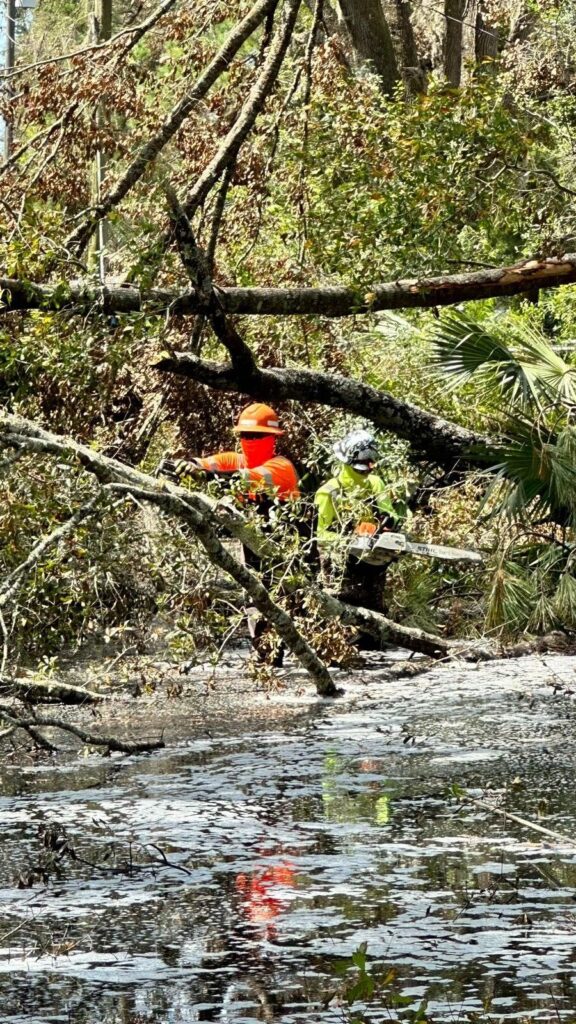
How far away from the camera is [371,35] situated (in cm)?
1848

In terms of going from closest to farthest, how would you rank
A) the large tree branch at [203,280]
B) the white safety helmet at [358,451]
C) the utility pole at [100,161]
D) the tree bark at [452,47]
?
→ the large tree branch at [203,280]
the utility pole at [100,161]
the white safety helmet at [358,451]
the tree bark at [452,47]

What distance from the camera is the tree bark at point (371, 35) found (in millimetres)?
18422

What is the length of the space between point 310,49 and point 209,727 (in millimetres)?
5992

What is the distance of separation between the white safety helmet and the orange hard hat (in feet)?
1.91

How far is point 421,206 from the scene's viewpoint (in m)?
12.5

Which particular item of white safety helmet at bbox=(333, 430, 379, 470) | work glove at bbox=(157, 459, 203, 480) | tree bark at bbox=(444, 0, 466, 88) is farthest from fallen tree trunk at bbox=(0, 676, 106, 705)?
tree bark at bbox=(444, 0, 466, 88)

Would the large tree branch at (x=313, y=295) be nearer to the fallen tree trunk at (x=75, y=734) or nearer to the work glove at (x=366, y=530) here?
the work glove at (x=366, y=530)

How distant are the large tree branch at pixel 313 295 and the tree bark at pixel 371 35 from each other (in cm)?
673

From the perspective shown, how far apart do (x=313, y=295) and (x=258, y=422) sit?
3.13 ft

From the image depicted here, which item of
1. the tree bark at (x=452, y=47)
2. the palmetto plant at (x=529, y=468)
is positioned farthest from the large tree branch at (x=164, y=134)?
the tree bark at (x=452, y=47)

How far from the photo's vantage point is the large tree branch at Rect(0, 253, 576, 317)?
30.8 ft

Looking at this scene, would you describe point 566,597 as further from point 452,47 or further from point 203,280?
point 452,47

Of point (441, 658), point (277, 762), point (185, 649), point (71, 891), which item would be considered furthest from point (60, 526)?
point (441, 658)

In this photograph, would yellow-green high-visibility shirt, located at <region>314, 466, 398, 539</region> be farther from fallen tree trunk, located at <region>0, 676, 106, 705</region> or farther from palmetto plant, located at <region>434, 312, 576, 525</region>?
fallen tree trunk, located at <region>0, 676, 106, 705</region>
